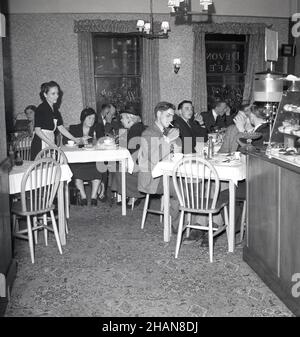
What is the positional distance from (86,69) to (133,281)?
6.34m

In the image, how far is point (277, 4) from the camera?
9766 mm

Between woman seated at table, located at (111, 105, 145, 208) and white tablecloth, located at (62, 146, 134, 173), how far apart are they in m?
0.16

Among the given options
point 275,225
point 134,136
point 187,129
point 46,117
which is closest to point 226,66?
point 187,129

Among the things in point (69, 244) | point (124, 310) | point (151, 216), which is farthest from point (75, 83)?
point (124, 310)

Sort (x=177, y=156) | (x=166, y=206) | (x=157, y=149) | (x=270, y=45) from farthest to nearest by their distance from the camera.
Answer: (x=157, y=149), (x=177, y=156), (x=166, y=206), (x=270, y=45)

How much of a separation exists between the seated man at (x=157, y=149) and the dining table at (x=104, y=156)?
0.84 meters

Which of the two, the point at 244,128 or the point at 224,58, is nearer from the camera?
the point at 244,128

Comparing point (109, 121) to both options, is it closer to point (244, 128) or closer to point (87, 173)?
point (87, 173)

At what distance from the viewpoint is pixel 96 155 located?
5.77 meters

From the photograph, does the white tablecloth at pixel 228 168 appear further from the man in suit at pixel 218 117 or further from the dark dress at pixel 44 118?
the man in suit at pixel 218 117

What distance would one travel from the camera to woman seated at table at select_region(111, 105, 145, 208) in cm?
601

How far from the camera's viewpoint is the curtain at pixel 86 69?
9.09m
